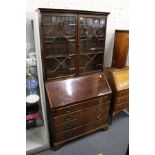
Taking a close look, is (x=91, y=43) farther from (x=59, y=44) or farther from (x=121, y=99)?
(x=121, y=99)

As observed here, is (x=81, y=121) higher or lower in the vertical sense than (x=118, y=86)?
lower

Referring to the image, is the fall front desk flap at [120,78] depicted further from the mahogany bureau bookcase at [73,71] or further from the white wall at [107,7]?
the white wall at [107,7]

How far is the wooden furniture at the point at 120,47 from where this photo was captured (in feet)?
6.97

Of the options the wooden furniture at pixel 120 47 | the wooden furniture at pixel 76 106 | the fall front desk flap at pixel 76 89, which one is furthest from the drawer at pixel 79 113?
the wooden furniture at pixel 120 47

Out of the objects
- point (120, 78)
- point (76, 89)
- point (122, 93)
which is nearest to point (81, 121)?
point (76, 89)

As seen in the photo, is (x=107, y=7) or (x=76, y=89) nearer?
(x=76, y=89)

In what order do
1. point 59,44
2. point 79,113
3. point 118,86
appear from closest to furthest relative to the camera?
point 59,44 < point 79,113 < point 118,86

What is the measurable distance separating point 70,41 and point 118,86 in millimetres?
974

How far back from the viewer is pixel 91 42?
6.54 ft

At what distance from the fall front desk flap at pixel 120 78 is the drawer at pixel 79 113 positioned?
1.10 ft

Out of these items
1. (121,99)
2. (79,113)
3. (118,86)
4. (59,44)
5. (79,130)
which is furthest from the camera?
(121,99)

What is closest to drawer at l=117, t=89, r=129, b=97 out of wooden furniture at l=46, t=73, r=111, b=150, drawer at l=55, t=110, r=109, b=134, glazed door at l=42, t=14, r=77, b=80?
wooden furniture at l=46, t=73, r=111, b=150
